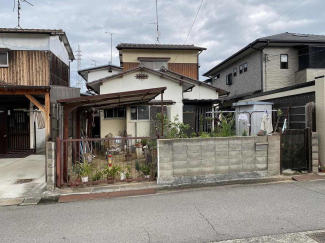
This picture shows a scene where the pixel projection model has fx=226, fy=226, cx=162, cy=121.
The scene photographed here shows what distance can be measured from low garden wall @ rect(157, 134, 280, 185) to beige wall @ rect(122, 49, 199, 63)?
40.8 feet

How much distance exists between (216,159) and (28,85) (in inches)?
317

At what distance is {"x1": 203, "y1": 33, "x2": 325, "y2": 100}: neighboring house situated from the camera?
14219 mm

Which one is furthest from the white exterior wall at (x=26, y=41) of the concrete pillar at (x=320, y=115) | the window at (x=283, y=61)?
the window at (x=283, y=61)

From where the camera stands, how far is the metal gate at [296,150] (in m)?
6.89

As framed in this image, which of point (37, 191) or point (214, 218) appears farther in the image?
point (37, 191)

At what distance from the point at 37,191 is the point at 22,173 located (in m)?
2.42

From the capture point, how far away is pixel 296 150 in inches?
276

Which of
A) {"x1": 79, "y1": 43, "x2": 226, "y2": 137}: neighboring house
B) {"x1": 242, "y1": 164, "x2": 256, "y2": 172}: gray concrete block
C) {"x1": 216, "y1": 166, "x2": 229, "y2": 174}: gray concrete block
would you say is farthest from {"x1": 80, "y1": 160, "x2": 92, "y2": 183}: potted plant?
{"x1": 79, "y1": 43, "x2": 226, "y2": 137}: neighboring house

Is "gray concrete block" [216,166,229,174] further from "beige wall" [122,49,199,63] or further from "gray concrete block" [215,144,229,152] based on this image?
"beige wall" [122,49,199,63]

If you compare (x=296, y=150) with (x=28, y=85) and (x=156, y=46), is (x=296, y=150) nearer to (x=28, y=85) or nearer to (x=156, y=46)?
(x=28, y=85)

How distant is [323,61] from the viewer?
1438 cm

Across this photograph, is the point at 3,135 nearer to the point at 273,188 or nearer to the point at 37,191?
the point at 37,191

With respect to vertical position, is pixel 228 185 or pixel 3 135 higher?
pixel 3 135

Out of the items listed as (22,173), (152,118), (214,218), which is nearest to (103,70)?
(152,118)
